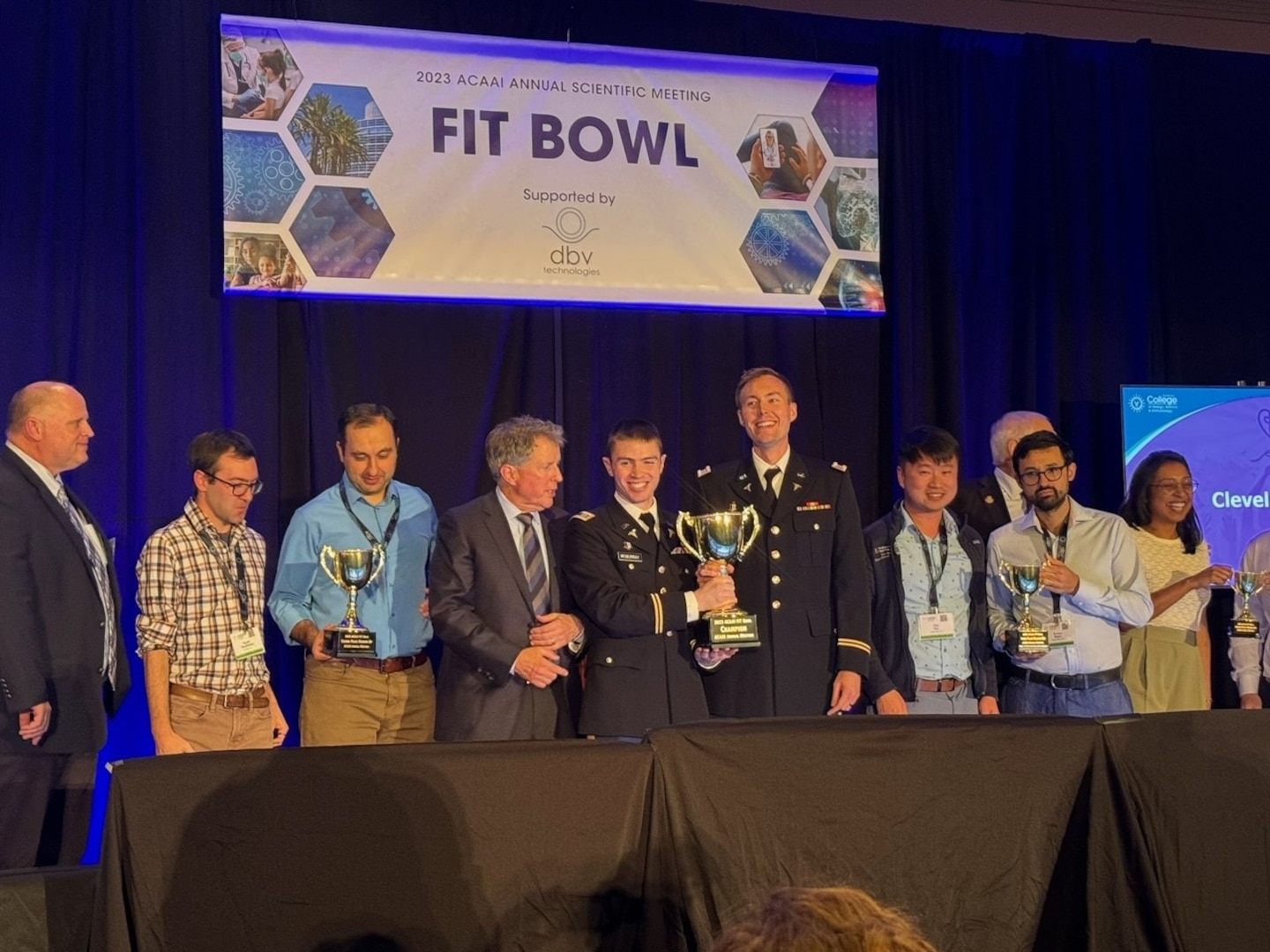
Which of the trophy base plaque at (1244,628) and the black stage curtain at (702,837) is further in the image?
the trophy base plaque at (1244,628)

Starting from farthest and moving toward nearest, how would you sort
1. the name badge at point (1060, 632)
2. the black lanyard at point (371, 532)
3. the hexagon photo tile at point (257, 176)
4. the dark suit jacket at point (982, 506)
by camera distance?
the hexagon photo tile at point (257, 176)
the dark suit jacket at point (982, 506)
the black lanyard at point (371, 532)
the name badge at point (1060, 632)

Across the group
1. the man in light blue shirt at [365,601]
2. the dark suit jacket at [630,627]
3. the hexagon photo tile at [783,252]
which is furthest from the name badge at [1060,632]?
the hexagon photo tile at [783,252]

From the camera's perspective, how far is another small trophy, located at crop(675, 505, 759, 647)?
3.95 meters

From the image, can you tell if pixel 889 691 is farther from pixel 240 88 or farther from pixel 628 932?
pixel 240 88

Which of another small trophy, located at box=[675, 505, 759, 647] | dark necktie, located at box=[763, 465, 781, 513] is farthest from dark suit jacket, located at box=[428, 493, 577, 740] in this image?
dark necktie, located at box=[763, 465, 781, 513]

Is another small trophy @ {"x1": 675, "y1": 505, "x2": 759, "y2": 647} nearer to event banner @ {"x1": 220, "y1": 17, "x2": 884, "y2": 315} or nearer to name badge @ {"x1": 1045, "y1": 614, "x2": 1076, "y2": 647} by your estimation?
name badge @ {"x1": 1045, "y1": 614, "x2": 1076, "y2": 647}

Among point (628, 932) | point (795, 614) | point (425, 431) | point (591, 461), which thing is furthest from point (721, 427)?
point (628, 932)

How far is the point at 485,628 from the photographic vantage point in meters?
4.08

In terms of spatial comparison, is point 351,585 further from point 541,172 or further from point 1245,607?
point 1245,607

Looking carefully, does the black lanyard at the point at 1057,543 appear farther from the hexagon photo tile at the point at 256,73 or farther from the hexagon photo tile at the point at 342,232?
the hexagon photo tile at the point at 256,73

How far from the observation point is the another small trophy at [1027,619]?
4223 millimetres

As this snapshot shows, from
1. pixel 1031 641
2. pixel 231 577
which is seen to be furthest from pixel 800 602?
pixel 231 577

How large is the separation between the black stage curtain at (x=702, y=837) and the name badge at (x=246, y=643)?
1717mm

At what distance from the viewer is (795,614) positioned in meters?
4.25
